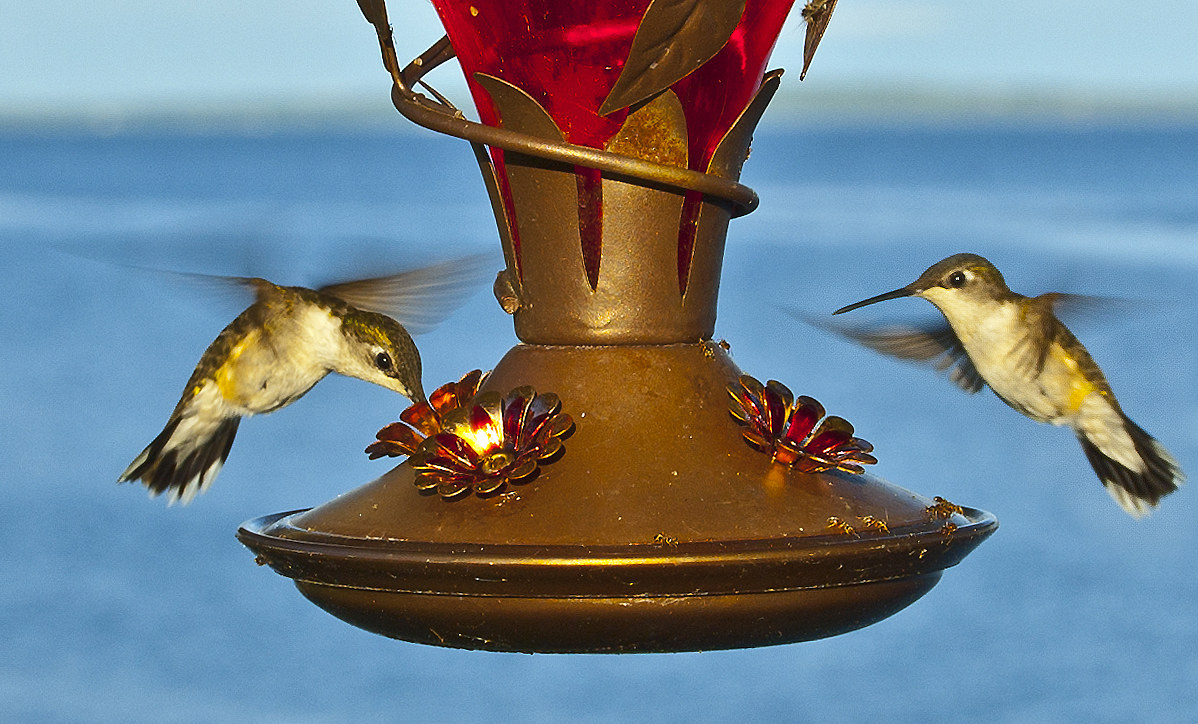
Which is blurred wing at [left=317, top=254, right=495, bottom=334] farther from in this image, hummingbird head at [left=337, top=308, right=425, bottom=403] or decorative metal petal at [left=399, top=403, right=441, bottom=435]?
decorative metal petal at [left=399, top=403, right=441, bottom=435]

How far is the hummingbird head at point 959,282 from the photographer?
8.45 ft

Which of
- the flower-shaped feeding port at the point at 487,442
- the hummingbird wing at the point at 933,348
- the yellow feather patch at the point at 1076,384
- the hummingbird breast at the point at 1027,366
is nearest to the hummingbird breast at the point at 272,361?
the flower-shaped feeding port at the point at 487,442

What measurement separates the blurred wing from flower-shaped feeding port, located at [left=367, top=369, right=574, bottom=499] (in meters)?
0.70

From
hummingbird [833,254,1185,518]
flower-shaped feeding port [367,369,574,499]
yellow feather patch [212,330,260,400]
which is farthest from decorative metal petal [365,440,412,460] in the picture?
hummingbird [833,254,1185,518]

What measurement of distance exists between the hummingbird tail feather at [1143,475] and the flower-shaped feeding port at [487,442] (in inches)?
56.5

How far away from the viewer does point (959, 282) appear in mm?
2588

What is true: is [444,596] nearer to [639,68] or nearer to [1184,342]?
[639,68]

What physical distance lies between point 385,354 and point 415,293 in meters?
0.33

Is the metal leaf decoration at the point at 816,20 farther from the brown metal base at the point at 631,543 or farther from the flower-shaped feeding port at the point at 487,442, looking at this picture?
the flower-shaped feeding port at the point at 487,442

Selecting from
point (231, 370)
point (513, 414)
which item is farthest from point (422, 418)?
point (231, 370)

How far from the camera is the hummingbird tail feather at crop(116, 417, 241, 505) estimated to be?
2.78m

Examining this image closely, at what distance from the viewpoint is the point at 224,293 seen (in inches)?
109

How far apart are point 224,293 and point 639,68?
1.37 metres

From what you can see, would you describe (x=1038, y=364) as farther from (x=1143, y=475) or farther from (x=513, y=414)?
(x=513, y=414)
